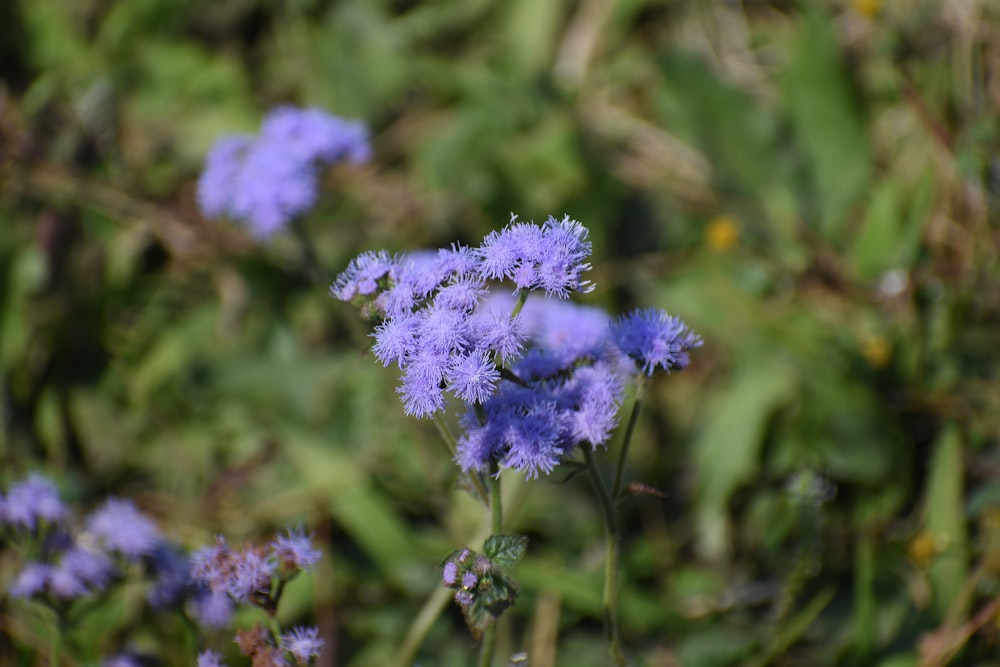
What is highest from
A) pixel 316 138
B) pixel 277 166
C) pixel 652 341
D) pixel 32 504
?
pixel 316 138

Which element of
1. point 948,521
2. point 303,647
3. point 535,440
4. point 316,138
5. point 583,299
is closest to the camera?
point 535,440

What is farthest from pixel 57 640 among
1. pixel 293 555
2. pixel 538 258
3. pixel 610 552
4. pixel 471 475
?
pixel 538 258

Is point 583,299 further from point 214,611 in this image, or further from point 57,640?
point 57,640

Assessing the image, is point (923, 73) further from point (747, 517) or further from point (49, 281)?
point (49, 281)

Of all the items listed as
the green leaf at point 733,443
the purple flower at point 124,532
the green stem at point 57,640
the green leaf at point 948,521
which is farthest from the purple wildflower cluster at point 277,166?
the green leaf at point 948,521

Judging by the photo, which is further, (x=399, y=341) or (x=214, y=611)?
(x=214, y=611)

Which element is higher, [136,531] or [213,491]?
[213,491]

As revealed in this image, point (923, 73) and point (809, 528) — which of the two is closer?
point (809, 528)

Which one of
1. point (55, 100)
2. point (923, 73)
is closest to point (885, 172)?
point (923, 73)

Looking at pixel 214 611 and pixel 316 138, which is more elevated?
pixel 316 138
